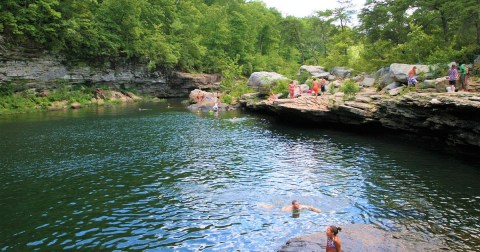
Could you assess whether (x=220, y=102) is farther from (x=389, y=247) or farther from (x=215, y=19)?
(x=389, y=247)

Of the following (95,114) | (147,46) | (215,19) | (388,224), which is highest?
(215,19)

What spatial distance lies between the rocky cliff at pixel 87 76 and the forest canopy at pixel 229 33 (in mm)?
1454

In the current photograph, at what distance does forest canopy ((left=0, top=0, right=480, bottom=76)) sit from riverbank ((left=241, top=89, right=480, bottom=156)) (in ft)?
27.9

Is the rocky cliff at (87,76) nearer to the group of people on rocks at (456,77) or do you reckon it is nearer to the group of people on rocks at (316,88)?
the group of people on rocks at (316,88)

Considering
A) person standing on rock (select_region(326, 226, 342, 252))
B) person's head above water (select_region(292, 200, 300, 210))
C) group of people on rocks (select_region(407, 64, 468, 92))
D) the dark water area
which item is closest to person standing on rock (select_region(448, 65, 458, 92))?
group of people on rocks (select_region(407, 64, 468, 92))

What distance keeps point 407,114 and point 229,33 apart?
64619 mm

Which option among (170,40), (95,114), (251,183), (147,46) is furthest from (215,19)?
(251,183)

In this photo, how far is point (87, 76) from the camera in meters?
54.3

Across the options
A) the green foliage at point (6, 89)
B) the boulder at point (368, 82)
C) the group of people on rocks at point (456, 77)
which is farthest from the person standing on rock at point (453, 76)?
the green foliage at point (6, 89)

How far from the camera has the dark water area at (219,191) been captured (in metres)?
11.1

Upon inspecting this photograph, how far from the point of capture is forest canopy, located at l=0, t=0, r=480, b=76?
32.3 meters

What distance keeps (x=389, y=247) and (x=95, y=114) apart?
3881 cm

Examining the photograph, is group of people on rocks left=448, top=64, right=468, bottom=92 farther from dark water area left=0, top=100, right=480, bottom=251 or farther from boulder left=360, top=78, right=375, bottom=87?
boulder left=360, top=78, right=375, bottom=87

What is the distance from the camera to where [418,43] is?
32.4 meters
